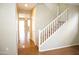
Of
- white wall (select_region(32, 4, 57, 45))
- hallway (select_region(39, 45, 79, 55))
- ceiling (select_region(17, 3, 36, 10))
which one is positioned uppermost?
ceiling (select_region(17, 3, 36, 10))

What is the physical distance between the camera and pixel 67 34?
6.88 feet

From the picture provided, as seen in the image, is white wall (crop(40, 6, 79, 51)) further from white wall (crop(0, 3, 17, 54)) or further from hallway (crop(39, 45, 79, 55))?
white wall (crop(0, 3, 17, 54))

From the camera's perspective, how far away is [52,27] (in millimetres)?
2145

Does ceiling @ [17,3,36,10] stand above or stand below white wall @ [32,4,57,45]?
above

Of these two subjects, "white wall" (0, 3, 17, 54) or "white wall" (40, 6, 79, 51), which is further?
"white wall" (40, 6, 79, 51)

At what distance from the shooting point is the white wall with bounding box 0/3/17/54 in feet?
6.39

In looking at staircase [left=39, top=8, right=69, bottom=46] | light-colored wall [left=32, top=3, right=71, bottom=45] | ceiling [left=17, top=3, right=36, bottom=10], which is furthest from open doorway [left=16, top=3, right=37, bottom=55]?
staircase [left=39, top=8, right=69, bottom=46]

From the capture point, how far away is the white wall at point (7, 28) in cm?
195

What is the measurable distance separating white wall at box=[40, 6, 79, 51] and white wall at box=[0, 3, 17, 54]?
586mm

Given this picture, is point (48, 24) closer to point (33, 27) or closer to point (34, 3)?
point (33, 27)

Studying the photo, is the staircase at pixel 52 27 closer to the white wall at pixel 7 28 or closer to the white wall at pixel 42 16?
the white wall at pixel 42 16

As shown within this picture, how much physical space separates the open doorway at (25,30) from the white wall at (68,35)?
25 centimetres

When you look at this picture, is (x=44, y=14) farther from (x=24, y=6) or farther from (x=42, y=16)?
(x=24, y=6)

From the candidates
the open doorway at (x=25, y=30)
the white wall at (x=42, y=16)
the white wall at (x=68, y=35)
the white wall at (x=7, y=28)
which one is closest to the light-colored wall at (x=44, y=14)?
the white wall at (x=42, y=16)
